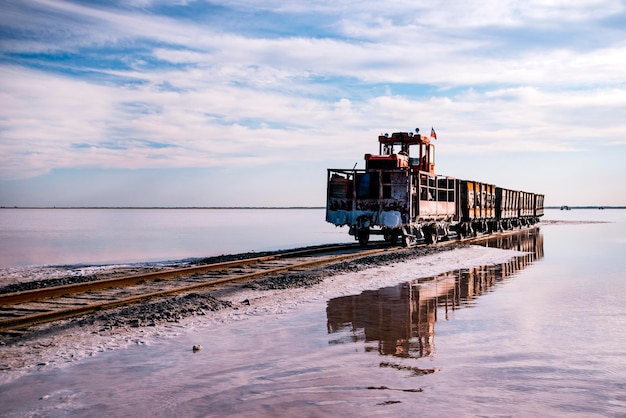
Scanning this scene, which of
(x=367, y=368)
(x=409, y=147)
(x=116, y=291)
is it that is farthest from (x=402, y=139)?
(x=367, y=368)

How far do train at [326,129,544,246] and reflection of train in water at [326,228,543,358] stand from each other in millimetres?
6211

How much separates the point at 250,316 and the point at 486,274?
765 centimetres

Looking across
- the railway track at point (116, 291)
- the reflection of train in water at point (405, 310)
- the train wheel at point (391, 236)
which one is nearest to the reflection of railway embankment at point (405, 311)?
the reflection of train in water at point (405, 310)

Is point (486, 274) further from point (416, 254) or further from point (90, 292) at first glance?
point (90, 292)

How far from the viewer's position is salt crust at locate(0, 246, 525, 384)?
19.8 ft

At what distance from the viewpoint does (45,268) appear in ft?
54.9

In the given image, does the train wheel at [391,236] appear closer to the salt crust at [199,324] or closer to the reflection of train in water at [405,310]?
the salt crust at [199,324]

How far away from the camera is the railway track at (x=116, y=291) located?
828 centimetres

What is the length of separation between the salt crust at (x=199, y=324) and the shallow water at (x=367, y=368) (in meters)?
0.19

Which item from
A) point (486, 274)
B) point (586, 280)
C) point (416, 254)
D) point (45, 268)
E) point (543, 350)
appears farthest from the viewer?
point (416, 254)

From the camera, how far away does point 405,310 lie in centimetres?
892

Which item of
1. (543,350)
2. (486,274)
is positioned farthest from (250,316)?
(486,274)

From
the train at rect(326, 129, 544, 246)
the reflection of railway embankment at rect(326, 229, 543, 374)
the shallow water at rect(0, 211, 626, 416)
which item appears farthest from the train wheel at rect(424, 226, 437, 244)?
the shallow water at rect(0, 211, 626, 416)

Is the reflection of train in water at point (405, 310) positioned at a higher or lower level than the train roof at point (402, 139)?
lower
